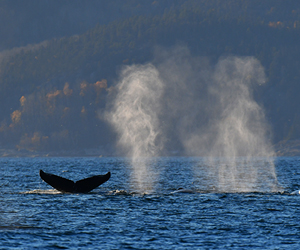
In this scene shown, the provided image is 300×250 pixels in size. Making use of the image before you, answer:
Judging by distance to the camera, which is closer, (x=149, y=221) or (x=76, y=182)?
(x=149, y=221)

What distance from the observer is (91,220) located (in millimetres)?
27250

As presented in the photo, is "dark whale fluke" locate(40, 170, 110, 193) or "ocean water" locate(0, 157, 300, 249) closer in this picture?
"ocean water" locate(0, 157, 300, 249)

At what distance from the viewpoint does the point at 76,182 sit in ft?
128

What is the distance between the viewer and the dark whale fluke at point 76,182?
3597 cm

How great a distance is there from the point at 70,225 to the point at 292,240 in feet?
34.9

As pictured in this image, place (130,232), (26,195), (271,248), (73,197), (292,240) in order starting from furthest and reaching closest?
1. (26,195)
2. (73,197)
3. (130,232)
4. (292,240)
5. (271,248)

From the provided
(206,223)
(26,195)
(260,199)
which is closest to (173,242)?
(206,223)

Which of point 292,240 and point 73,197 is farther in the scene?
point 73,197

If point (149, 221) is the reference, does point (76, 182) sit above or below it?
above

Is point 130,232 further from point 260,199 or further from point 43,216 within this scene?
point 260,199

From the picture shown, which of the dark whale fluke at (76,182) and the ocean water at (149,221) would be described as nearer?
the ocean water at (149,221)

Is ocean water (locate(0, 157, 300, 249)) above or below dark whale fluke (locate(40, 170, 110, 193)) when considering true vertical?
below

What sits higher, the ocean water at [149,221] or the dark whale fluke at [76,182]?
the dark whale fluke at [76,182]

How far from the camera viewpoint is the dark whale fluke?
36.0 m
